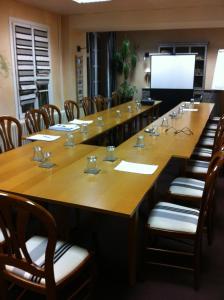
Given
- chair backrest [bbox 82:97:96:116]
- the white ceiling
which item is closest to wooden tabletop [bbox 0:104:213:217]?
chair backrest [bbox 82:97:96:116]

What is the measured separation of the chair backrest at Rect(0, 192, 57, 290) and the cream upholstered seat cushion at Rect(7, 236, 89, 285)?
0.02 metres

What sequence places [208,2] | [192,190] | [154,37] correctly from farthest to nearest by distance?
[154,37], [208,2], [192,190]

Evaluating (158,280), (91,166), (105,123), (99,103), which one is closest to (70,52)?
(99,103)

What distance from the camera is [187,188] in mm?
2438

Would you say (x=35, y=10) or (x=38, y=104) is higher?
(x=35, y=10)

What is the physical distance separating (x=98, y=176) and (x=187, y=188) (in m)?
0.81

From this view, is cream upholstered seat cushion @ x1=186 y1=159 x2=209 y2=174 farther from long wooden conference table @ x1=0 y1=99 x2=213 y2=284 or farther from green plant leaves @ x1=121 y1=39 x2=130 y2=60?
green plant leaves @ x1=121 y1=39 x2=130 y2=60

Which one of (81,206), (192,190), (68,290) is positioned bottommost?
(68,290)

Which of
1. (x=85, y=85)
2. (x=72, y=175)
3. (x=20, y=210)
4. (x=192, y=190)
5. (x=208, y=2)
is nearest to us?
(x=20, y=210)

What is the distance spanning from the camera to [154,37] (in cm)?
895

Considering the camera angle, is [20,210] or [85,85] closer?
[20,210]

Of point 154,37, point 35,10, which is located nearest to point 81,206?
point 35,10

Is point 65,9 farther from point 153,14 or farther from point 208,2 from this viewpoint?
point 208,2

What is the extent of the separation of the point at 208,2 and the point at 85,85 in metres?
3.07
